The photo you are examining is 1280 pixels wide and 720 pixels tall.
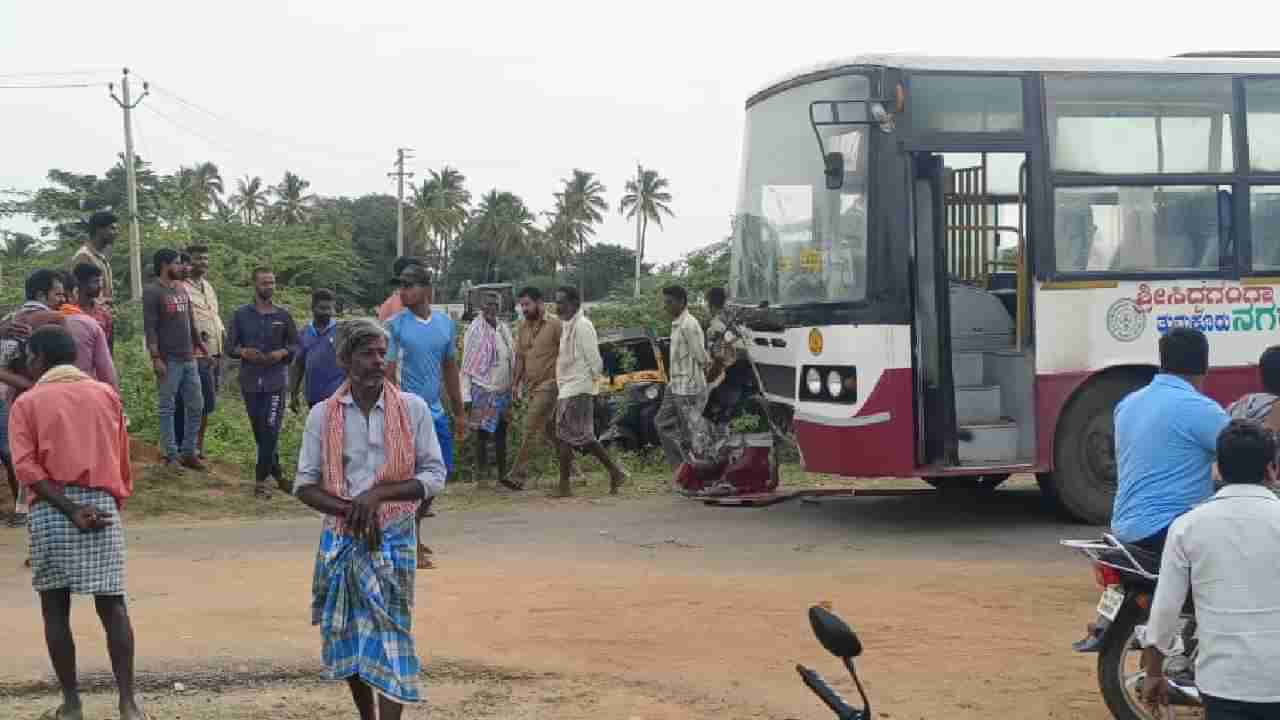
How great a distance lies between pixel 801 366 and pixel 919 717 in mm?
4600

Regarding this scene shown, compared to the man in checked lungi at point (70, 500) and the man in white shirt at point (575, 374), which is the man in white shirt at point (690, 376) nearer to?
the man in white shirt at point (575, 374)

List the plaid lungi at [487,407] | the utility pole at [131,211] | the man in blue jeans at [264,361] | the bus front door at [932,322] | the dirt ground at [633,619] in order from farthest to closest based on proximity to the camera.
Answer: the utility pole at [131,211] < the plaid lungi at [487,407] < the man in blue jeans at [264,361] < the bus front door at [932,322] < the dirt ground at [633,619]

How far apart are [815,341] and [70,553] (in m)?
5.77

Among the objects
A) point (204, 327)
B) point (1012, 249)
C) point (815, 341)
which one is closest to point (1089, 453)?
point (1012, 249)

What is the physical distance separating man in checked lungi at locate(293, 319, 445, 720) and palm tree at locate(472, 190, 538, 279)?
242ft

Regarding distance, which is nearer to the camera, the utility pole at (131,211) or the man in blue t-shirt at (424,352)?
the man in blue t-shirt at (424,352)


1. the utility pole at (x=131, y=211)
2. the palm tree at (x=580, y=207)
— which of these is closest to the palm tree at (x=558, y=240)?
the palm tree at (x=580, y=207)

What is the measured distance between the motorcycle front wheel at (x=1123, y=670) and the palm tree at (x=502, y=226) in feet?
242

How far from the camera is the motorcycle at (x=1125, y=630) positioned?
5430mm

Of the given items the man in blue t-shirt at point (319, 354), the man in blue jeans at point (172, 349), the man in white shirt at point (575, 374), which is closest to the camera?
the man in blue t-shirt at point (319, 354)

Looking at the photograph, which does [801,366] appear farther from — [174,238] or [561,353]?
[174,238]

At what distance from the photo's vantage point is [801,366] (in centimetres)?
1016

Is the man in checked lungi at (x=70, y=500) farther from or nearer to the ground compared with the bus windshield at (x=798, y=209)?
nearer to the ground

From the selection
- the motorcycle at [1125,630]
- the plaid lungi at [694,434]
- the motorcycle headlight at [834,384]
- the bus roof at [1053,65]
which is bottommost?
the motorcycle at [1125,630]
